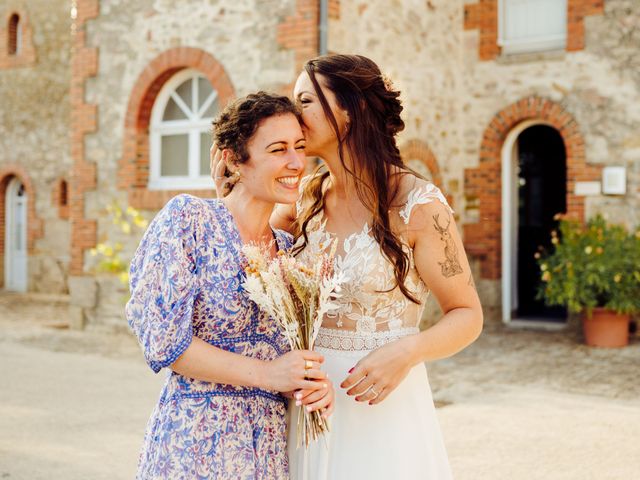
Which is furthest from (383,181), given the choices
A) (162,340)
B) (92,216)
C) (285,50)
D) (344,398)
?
(92,216)

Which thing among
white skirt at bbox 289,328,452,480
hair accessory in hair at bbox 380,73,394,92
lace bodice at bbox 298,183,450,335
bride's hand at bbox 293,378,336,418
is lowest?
white skirt at bbox 289,328,452,480

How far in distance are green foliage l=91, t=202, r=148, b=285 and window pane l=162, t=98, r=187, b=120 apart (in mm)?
1271

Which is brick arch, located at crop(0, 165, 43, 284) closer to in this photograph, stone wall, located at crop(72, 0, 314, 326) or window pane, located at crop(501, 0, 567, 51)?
stone wall, located at crop(72, 0, 314, 326)

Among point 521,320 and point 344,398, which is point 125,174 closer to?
point 521,320

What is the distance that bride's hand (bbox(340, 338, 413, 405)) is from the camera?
6.52 ft

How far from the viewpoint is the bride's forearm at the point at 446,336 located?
6.73ft

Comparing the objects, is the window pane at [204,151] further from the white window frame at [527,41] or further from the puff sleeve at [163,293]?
the puff sleeve at [163,293]

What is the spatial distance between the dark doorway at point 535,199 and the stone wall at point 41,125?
9.04 m

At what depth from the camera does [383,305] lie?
2.29m

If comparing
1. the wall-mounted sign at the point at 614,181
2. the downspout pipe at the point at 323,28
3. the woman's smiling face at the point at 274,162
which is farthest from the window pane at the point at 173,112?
the woman's smiling face at the point at 274,162

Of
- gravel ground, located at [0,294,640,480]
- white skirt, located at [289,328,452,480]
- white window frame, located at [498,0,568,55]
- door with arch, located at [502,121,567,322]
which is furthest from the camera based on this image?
door with arch, located at [502,121,567,322]

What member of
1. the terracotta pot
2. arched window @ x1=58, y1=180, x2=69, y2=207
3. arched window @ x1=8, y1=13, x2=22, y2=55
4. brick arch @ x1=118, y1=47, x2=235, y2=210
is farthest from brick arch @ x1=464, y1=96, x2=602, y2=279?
arched window @ x1=8, y1=13, x2=22, y2=55

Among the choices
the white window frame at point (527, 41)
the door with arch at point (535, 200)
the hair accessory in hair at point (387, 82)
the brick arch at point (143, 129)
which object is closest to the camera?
the hair accessory in hair at point (387, 82)

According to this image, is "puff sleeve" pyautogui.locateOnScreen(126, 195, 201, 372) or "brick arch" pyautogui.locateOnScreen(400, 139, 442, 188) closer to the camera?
"puff sleeve" pyautogui.locateOnScreen(126, 195, 201, 372)
